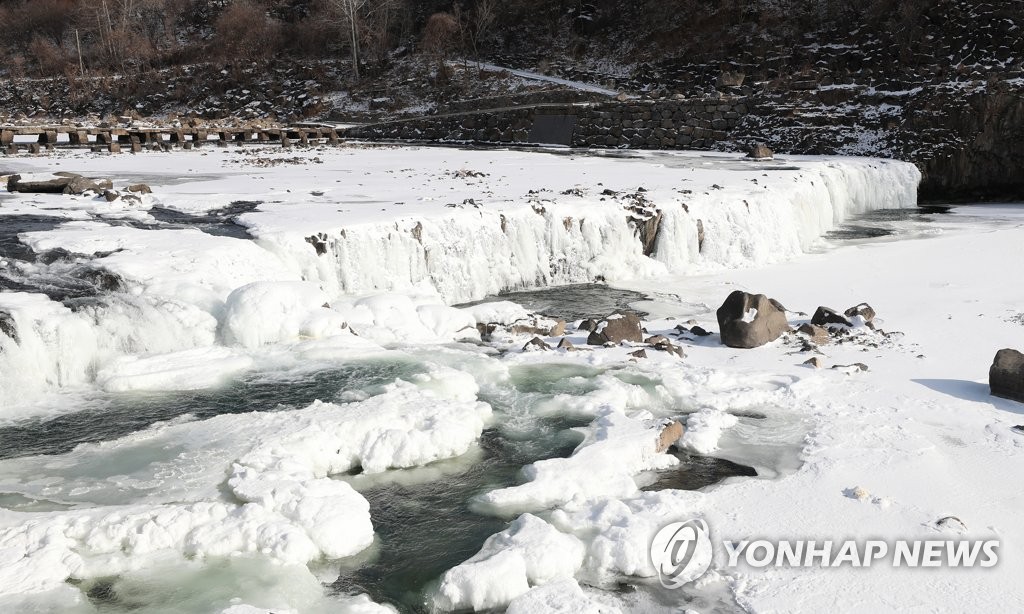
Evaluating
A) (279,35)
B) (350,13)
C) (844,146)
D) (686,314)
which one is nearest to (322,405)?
(686,314)

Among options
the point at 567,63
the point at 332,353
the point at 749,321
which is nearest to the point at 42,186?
the point at 332,353

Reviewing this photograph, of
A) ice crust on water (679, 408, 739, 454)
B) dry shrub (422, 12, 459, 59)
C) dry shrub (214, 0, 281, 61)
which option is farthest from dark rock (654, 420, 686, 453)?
dry shrub (214, 0, 281, 61)

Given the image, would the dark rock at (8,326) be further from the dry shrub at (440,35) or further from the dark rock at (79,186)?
the dry shrub at (440,35)

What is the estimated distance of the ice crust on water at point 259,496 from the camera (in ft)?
13.9

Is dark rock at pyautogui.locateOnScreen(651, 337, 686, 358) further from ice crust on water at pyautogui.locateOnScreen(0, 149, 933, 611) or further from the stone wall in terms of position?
the stone wall

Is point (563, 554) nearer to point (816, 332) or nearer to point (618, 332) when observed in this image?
point (618, 332)

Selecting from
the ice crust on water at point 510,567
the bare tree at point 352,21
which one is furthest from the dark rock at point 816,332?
the bare tree at point 352,21

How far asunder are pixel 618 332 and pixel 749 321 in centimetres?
126

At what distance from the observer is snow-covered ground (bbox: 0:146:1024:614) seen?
4.20 m

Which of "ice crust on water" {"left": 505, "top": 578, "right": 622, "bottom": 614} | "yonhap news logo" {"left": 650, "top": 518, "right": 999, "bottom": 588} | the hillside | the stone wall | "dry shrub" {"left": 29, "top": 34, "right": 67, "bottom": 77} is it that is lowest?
"yonhap news logo" {"left": 650, "top": 518, "right": 999, "bottom": 588}

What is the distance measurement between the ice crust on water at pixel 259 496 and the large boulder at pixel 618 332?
211 cm

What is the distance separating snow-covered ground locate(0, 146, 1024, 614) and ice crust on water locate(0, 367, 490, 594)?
2 centimetres

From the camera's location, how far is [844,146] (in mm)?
22891

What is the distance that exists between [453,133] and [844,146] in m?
12.1
